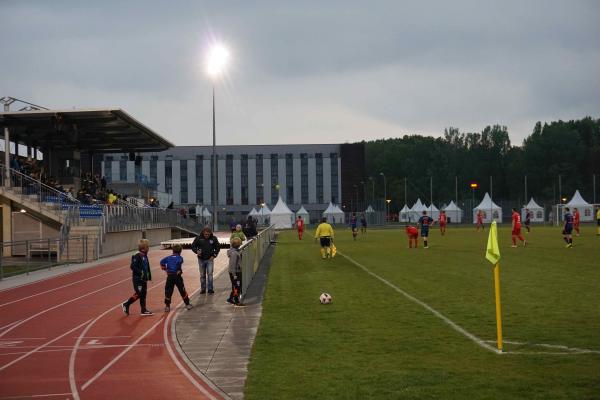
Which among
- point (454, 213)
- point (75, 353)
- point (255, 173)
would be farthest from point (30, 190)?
point (255, 173)

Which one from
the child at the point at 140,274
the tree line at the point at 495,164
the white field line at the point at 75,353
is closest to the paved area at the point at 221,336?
the child at the point at 140,274

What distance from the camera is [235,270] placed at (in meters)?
15.1

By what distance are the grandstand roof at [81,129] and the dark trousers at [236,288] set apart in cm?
2336

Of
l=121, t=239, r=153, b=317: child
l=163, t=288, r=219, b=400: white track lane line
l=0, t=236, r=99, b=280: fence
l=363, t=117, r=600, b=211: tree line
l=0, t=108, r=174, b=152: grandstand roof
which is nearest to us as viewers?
l=163, t=288, r=219, b=400: white track lane line

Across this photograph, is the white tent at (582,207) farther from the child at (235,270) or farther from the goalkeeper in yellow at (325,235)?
the child at (235,270)

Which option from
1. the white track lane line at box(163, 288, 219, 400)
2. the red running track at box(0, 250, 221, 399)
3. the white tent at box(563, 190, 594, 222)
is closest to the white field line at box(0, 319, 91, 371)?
the red running track at box(0, 250, 221, 399)

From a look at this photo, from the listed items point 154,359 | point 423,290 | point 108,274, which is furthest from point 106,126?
point 154,359

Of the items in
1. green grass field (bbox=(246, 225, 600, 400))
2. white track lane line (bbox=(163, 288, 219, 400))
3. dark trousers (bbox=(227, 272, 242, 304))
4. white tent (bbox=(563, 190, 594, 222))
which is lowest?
white track lane line (bbox=(163, 288, 219, 400))

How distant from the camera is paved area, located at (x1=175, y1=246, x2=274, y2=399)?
8.34 meters

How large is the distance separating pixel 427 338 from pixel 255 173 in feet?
325

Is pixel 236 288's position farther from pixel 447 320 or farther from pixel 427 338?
pixel 427 338

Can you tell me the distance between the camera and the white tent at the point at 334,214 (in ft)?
308

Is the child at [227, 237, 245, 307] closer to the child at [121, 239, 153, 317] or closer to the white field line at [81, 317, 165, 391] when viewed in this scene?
the child at [121, 239, 153, 317]

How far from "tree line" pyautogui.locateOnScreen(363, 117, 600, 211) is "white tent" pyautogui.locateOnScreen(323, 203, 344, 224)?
2961 centimetres
